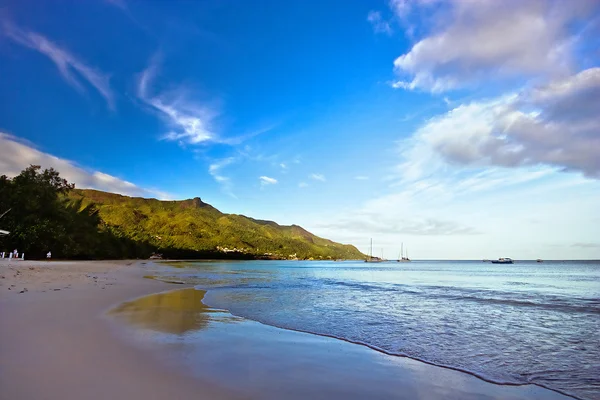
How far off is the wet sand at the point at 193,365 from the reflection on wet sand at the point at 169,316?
133 mm

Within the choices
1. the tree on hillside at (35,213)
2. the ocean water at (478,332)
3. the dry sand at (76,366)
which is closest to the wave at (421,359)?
the ocean water at (478,332)

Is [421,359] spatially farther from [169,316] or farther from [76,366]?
[169,316]

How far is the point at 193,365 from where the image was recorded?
5711mm

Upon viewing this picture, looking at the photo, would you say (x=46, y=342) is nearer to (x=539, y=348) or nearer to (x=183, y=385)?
(x=183, y=385)

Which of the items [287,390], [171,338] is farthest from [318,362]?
[171,338]

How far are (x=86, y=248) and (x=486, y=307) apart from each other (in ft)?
237

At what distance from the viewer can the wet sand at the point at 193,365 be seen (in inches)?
177

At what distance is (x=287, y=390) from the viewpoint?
4781 millimetres

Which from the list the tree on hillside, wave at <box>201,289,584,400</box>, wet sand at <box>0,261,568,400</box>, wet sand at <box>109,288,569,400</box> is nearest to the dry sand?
wet sand at <box>0,261,568,400</box>

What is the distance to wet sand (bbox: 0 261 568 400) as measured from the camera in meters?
4.48

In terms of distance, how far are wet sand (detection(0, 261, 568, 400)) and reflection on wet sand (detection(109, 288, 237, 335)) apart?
0.13m

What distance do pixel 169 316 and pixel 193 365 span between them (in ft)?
18.7

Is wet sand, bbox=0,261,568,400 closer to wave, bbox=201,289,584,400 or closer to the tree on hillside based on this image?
wave, bbox=201,289,584,400

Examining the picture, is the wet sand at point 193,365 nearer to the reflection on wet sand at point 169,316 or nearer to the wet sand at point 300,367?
the wet sand at point 300,367
